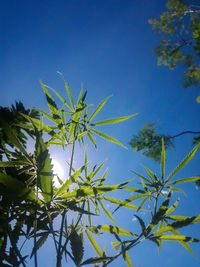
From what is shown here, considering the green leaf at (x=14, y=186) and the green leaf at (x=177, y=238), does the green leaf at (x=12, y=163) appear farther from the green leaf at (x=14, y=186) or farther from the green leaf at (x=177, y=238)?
the green leaf at (x=177, y=238)

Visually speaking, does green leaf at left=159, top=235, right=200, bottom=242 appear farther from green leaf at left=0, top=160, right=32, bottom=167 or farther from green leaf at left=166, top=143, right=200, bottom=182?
green leaf at left=0, top=160, right=32, bottom=167

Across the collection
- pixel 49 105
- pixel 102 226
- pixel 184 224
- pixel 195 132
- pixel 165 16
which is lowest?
pixel 102 226

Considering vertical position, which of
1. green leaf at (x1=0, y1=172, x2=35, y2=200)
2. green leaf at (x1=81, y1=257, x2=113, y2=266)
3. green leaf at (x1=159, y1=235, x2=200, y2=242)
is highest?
green leaf at (x1=159, y1=235, x2=200, y2=242)

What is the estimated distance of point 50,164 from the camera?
626 millimetres

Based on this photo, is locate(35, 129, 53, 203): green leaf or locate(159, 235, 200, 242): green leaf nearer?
locate(35, 129, 53, 203): green leaf

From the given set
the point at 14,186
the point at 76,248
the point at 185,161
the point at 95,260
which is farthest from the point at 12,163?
the point at 185,161

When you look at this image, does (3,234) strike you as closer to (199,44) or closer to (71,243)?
(71,243)

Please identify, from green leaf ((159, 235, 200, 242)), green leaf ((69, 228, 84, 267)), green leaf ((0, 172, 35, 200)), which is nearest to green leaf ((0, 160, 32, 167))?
green leaf ((0, 172, 35, 200))

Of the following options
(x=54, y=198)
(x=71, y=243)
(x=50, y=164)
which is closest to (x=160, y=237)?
(x=71, y=243)

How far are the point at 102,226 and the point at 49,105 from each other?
781 mm

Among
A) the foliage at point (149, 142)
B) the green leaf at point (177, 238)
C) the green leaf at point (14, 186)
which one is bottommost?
the green leaf at point (14, 186)

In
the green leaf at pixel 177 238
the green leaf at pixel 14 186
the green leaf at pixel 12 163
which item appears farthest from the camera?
the green leaf at pixel 177 238

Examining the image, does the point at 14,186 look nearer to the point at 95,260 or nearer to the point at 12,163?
the point at 12,163

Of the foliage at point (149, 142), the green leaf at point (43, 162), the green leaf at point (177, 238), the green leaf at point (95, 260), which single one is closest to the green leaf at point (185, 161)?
the green leaf at point (177, 238)
